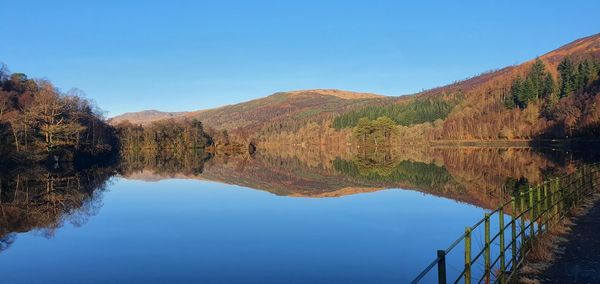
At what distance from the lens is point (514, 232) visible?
1173cm

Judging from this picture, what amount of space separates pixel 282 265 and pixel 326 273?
1.57m

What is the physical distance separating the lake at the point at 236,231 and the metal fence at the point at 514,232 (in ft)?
4.10

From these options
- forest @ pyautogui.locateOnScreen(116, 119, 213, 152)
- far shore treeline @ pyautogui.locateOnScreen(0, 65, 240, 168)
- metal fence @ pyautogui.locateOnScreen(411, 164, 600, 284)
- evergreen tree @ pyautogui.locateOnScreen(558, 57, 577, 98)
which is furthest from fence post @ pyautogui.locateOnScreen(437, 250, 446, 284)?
forest @ pyautogui.locateOnScreen(116, 119, 213, 152)

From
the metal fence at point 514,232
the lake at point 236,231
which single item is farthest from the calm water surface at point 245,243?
the metal fence at point 514,232

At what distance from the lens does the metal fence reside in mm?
8594

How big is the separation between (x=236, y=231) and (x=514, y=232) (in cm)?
1244

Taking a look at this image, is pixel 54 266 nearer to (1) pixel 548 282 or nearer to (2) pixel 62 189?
(1) pixel 548 282

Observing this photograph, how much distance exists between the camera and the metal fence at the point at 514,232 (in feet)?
28.2

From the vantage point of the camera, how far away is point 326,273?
1426 centimetres

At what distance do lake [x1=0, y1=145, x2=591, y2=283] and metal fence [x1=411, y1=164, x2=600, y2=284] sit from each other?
4.10ft

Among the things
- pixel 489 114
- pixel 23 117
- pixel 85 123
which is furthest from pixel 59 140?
pixel 489 114

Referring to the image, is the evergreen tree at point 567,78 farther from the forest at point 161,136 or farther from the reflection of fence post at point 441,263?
the reflection of fence post at point 441,263

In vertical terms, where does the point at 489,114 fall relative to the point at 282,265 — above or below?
above

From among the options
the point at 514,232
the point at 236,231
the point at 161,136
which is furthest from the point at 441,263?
the point at 161,136
